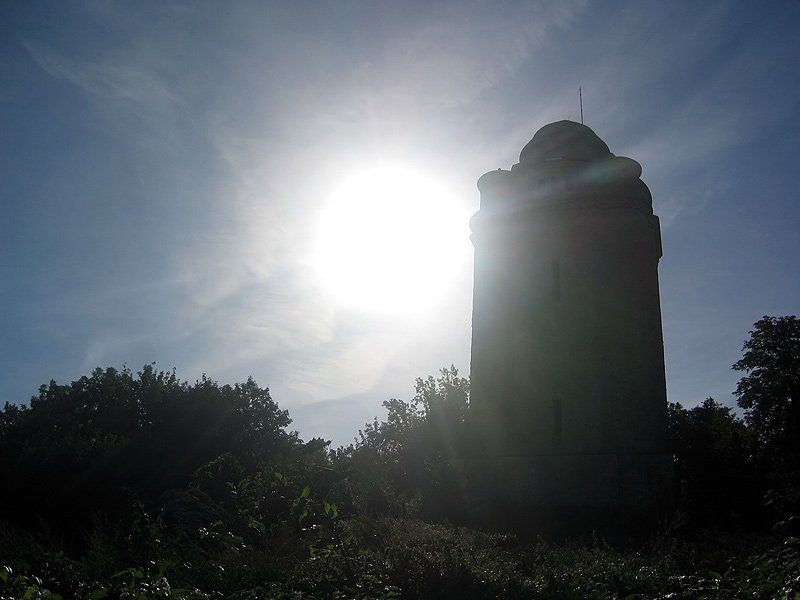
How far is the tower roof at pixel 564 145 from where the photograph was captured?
22.2 metres

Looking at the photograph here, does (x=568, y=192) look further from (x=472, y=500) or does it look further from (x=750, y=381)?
(x=750, y=381)

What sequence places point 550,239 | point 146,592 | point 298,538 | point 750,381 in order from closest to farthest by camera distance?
point 146,592, point 298,538, point 550,239, point 750,381

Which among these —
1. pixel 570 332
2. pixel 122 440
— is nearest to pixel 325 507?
pixel 570 332

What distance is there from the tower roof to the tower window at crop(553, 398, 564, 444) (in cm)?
703

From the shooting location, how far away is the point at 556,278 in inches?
825

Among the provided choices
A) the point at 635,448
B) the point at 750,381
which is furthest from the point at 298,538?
the point at 750,381

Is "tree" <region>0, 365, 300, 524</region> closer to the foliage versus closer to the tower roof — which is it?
the foliage

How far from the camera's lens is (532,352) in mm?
20438

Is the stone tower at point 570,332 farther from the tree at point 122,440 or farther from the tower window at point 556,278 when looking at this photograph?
the tree at point 122,440

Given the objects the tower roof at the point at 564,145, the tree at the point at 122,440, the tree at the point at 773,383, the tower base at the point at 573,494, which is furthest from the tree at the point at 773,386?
the tree at the point at 122,440

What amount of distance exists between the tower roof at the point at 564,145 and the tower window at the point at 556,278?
3.18 metres

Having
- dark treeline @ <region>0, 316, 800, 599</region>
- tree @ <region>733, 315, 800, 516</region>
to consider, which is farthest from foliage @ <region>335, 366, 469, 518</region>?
tree @ <region>733, 315, 800, 516</region>

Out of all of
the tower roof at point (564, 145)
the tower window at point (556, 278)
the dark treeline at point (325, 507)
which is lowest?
the dark treeline at point (325, 507)

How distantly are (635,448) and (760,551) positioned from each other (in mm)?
8975
